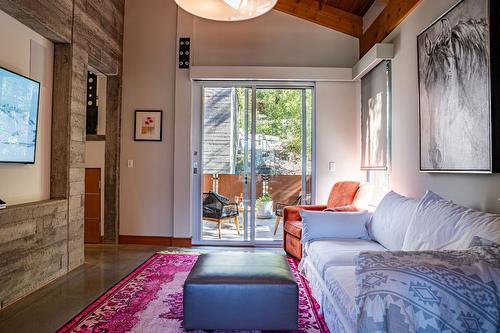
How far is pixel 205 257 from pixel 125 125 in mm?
2826

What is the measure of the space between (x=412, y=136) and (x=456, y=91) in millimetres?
840

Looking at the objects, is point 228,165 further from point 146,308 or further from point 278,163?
point 146,308

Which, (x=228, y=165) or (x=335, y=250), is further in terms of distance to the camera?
(x=228, y=165)

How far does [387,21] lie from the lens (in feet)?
12.0

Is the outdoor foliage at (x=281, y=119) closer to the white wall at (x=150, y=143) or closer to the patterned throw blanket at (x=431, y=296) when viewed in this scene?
the white wall at (x=150, y=143)

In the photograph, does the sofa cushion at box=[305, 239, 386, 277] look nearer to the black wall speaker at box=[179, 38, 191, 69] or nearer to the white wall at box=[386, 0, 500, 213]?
the white wall at box=[386, 0, 500, 213]

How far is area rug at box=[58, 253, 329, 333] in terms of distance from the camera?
2197 millimetres

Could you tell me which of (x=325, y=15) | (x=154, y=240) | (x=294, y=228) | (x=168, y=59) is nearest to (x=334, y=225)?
(x=294, y=228)

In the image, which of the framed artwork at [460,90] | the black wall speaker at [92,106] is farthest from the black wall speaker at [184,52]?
the framed artwork at [460,90]

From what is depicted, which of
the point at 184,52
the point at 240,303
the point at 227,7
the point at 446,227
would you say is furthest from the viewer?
the point at 184,52

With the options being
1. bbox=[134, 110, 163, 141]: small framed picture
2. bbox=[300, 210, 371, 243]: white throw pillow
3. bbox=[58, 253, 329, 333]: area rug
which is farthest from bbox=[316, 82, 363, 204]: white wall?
bbox=[134, 110, 163, 141]: small framed picture

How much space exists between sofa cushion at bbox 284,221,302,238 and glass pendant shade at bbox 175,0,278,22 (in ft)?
7.00

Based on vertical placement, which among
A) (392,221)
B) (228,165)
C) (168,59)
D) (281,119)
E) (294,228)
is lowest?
(294,228)

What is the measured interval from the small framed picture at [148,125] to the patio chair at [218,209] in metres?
1.07
